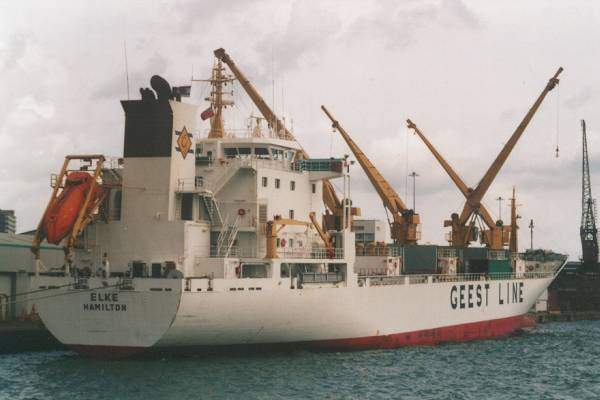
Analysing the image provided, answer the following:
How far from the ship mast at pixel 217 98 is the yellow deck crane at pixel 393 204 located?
18.4m

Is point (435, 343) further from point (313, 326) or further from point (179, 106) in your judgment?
point (179, 106)

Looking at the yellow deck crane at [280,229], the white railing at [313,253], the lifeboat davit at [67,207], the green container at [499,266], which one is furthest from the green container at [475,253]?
the lifeboat davit at [67,207]

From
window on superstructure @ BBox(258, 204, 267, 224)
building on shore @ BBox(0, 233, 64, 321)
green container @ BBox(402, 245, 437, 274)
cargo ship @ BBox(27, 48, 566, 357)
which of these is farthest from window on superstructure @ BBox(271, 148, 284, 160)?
building on shore @ BBox(0, 233, 64, 321)

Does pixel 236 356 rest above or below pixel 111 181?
below

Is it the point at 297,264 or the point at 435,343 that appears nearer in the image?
the point at 297,264

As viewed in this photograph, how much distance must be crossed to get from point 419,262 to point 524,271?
13456mm

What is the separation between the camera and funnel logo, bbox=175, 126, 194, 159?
33375 mm

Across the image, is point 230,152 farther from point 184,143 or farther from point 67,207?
point 67,207

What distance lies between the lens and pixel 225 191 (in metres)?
35.8

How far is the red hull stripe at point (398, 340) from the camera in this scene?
3066 centimetres

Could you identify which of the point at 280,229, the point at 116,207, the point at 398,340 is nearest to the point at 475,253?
the point at 398,340

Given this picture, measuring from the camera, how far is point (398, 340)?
3959 cm

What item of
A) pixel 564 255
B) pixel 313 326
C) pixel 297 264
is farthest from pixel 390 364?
pixel 564 255

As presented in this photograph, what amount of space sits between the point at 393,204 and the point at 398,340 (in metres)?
17.5
